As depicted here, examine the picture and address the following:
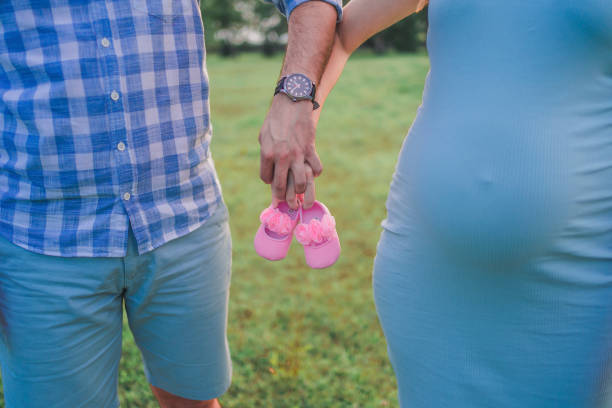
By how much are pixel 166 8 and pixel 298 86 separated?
1.46 ft

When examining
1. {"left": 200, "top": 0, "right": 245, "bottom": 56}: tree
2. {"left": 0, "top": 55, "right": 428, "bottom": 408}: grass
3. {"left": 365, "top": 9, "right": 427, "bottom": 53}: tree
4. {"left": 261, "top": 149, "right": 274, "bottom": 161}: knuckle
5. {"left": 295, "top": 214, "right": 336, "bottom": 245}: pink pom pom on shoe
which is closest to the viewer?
{"left": 261, "top": 149, "right": 274, "bottom": 161}: knuckle

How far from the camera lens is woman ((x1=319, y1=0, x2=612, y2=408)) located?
121 centimetres

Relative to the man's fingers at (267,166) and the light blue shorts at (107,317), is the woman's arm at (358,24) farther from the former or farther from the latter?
the light blue shorts at (107,317)

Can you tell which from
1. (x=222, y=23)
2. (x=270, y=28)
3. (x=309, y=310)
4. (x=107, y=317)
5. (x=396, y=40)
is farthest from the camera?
(x=270, y=28)

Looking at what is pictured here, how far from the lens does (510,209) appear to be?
4.09 ft

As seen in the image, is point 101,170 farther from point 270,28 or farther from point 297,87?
point 270,28

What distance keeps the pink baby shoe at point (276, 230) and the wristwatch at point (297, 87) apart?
31 centimetres

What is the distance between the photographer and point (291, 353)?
370 centimetres

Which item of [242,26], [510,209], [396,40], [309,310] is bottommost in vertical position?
[242,26]

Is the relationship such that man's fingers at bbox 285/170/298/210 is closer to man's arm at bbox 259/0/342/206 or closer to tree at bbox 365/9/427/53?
man's arm at bbox 259/0/342/206

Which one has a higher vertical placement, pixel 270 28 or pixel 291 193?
pixel 291 193

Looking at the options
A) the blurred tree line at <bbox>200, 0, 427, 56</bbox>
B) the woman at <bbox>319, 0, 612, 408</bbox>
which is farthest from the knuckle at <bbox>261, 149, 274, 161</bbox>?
the blurred tree line at <bbox>200, 0, 427, 56</bbox>

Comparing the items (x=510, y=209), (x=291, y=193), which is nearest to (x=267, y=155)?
(x=291, y=193)

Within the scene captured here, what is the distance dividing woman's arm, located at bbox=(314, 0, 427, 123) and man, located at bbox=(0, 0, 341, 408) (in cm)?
5
